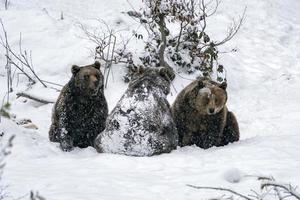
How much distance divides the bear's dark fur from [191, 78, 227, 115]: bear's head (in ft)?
1.54

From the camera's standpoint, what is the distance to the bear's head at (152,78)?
683 centimetres

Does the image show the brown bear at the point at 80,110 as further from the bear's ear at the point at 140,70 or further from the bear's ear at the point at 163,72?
the bear's ear at the point at 163,72

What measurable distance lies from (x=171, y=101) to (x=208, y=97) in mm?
4464

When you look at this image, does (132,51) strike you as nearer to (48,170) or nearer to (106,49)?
(106,49)

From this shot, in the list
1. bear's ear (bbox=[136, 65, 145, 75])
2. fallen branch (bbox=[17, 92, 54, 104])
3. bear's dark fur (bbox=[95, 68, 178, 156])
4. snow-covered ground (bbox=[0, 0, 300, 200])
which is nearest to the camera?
snow-covered ground (bbox=[0, 0, 300, 200])

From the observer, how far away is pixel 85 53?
12.9 metres

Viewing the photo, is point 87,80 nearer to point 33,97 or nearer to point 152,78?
point 152,78

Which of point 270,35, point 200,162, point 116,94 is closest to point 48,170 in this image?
point 200,162

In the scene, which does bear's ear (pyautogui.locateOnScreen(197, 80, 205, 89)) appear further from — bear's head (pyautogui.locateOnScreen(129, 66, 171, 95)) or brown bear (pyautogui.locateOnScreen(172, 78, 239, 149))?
bear's head (pyautogui.locateOnScreen(129, 66, 171, 95))

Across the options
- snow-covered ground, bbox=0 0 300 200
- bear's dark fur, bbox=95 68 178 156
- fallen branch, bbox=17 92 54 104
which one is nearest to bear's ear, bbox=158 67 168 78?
bear's dark fur, bbox=95 68 178 156

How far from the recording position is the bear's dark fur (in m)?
6.47

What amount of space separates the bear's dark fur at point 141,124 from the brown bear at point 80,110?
69cm

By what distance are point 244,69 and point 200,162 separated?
26.9ft

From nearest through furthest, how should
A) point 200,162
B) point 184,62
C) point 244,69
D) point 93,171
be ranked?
point 93,171
point 200,162
point 184,62
point 244,69
